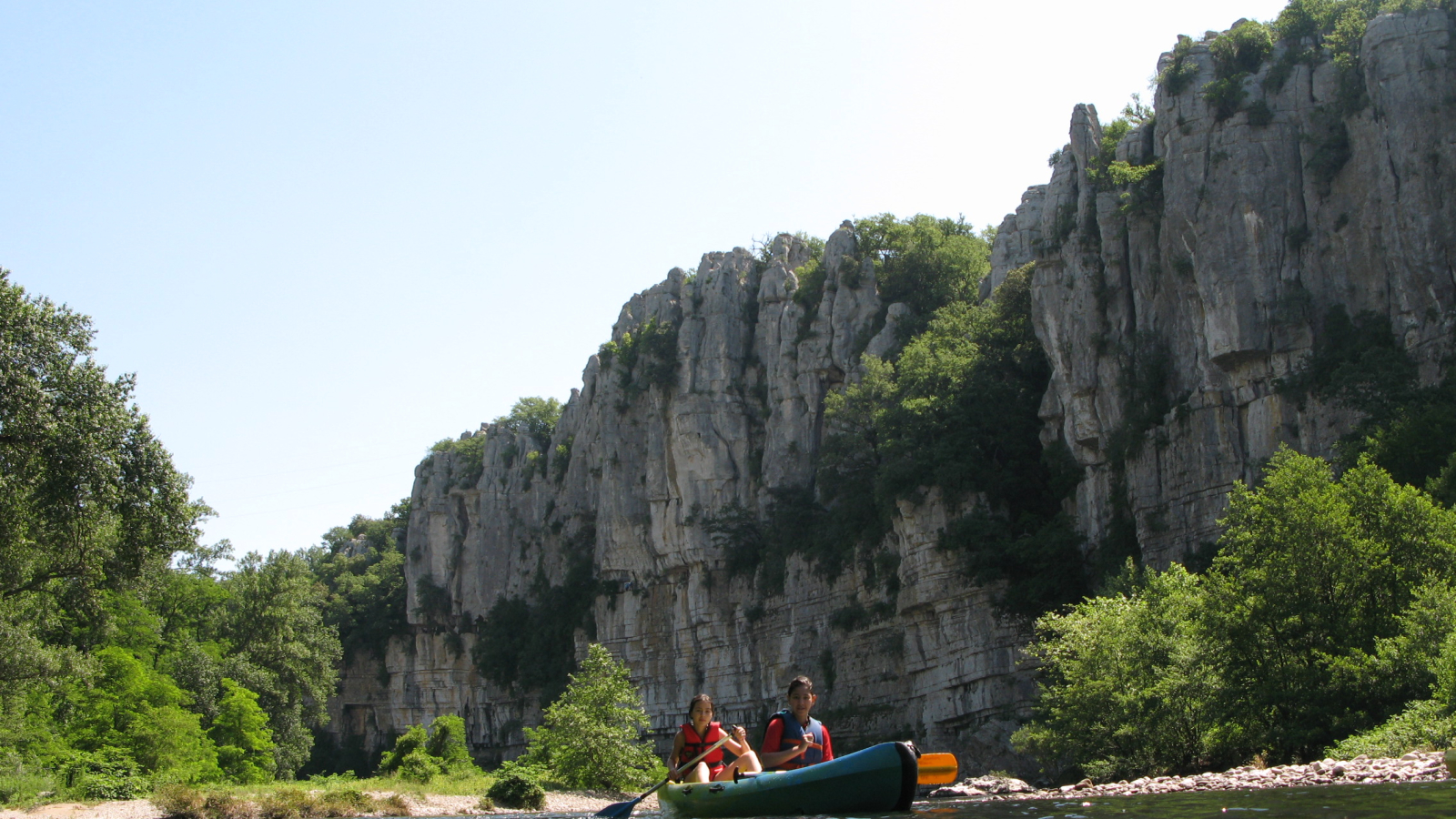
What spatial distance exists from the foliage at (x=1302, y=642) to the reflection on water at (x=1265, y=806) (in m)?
3.84

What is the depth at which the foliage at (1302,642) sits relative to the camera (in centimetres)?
2242

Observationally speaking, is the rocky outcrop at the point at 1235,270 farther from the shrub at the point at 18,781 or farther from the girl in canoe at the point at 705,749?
the shrub at the point at 18,781

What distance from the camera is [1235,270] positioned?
1686 inches

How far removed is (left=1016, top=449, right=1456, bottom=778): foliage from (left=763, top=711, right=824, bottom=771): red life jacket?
10.1m

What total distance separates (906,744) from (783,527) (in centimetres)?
4717

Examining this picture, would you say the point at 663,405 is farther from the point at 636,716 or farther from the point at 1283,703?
the point at 1283,703

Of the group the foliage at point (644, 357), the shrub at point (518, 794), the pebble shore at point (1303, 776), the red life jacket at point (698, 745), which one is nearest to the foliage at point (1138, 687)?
the pebble shore at point (1303, 776)

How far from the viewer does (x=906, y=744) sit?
1605 cm

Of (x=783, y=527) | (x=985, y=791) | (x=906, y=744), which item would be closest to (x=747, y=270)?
(x=783, y=527)

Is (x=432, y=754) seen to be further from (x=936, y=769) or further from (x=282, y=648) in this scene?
(x=936, y=769)

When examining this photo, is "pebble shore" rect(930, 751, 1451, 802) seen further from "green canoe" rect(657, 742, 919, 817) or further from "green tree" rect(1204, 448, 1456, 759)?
"green canoe" rect(657, 742, 919, 817)

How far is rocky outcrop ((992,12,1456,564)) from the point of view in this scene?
1547 inches

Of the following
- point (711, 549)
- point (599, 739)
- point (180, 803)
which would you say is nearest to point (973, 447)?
point (711, 549)

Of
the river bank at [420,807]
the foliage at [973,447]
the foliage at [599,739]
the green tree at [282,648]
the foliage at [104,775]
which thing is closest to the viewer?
the river bank at [420,807]
